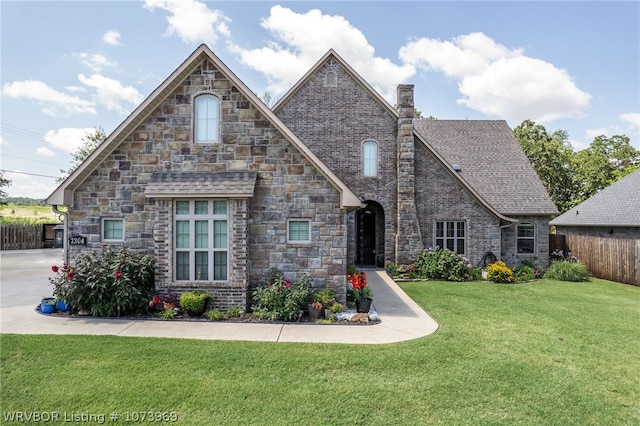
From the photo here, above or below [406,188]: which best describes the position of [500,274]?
below

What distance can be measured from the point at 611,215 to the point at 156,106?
68.4ft

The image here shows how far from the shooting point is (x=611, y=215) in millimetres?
17781

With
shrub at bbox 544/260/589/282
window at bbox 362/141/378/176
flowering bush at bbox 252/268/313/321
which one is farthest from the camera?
window at bbox 362/141/378/176

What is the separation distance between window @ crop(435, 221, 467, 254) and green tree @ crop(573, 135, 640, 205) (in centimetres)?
2667

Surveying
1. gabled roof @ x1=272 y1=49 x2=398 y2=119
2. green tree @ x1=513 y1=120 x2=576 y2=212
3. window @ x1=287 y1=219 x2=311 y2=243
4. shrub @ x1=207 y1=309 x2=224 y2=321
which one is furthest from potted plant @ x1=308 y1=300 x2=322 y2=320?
green tree @ x1=513 y1=120 x2=576 y2=212

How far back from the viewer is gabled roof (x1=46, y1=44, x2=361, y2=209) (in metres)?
8.92

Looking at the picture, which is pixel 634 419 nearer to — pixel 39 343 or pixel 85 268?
pixel 39 343

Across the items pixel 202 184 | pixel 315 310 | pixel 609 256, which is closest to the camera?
pixel 315 310

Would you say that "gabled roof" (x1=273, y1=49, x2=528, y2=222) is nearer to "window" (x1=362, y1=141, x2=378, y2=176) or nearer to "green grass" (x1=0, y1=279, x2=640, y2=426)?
"window" (x1=362, y1=141, x2=378, y2=176)

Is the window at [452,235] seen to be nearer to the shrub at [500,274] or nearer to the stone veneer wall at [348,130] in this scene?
the shrub at [500,274]

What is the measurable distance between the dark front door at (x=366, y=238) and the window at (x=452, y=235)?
3.21m

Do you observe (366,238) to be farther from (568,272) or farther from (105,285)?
(105,285)

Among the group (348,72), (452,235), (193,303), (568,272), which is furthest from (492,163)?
(193,303)

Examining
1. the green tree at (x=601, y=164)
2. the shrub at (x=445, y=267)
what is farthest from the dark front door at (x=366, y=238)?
the green tree at (x=601, y=164)
